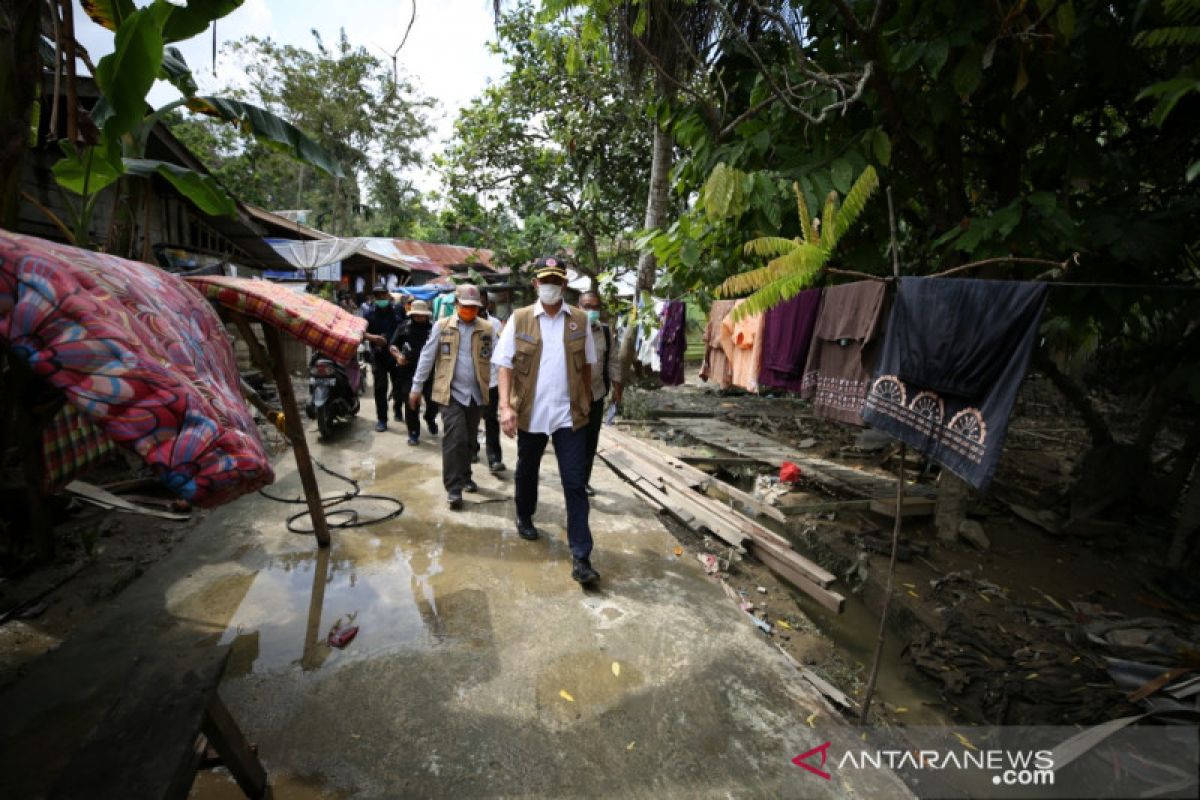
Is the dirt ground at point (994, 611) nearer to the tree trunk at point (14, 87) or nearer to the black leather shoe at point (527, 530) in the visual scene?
the black leather shoe at point (527, 530)

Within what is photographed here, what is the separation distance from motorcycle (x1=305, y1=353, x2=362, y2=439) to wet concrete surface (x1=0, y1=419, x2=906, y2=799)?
2.62 meters

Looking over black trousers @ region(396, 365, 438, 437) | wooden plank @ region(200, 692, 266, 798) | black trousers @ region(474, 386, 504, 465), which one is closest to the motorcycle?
black trousers @ region(396, 365, 438, 437)

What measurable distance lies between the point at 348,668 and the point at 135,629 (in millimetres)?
1271

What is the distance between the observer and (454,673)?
2.77m

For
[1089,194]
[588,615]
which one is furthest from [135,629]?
[1089,194]

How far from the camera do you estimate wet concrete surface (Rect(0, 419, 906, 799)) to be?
222 cm

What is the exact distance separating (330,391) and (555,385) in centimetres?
441

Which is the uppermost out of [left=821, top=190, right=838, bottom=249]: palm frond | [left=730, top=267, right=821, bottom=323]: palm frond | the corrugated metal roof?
the corrugated metal roof

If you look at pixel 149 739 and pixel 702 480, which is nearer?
pixel 149 739

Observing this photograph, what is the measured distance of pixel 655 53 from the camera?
5.16 meters

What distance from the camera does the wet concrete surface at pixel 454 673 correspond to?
2.22 m

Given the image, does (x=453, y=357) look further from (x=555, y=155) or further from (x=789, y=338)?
(x=555, y=155)

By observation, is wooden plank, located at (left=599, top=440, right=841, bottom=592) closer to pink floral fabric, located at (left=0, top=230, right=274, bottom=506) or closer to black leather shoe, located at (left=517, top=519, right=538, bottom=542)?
black leather shoe, located at (left=517, top=519, right=538, bottom=542)

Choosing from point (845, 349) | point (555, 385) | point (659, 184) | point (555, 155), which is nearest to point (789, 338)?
point (845, 349)
